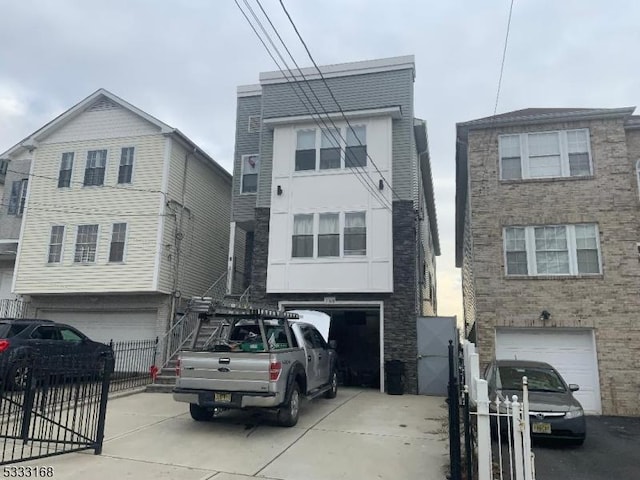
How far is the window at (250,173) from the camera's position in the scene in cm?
1814

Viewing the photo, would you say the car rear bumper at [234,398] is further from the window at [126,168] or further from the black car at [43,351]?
the window at [126,168]

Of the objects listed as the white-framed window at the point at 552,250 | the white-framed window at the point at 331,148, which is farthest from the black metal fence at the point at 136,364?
the white-framed window at the point at 552,250

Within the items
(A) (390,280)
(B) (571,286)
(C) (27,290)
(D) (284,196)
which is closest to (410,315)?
(A) (390,280)

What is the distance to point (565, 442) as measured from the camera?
8.67 metres

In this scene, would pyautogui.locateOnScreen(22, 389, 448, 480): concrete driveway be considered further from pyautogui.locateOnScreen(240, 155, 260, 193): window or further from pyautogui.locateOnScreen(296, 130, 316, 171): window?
pyautogui.locateOnScreen(240, 155, 260, 193): window

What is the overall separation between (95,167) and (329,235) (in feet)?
31.5

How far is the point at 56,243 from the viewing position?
1814 centimetres

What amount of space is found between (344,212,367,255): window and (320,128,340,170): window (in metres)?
1.87

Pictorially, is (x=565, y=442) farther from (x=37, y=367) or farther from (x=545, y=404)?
(x=37, y=367)

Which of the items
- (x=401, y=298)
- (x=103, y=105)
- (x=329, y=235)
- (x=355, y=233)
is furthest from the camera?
(x=103, y=105)

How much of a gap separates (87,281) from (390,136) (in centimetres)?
1174

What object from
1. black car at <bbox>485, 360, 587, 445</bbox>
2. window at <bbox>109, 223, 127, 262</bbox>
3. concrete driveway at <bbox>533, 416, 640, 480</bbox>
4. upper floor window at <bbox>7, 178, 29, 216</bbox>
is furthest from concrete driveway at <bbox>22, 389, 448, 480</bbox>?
upper floor window at <bbox>7, 178, 29, 216</bbox>

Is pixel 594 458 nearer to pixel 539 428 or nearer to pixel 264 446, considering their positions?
pixel 539 428

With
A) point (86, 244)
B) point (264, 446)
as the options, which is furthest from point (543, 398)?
point (86, 244)
